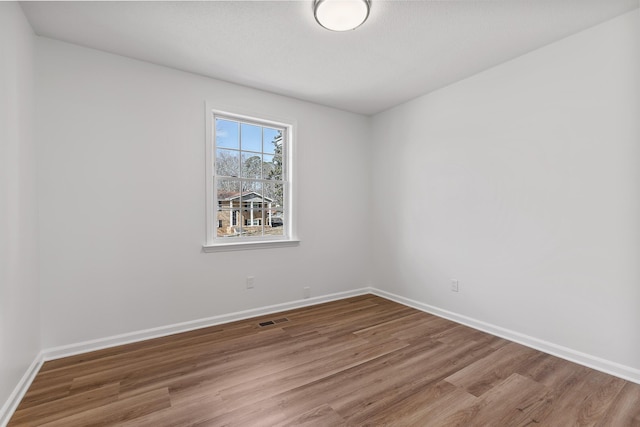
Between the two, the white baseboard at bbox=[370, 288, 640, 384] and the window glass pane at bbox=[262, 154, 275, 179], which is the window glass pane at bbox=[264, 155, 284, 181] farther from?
the white baseboard at bbox=[370, 288, 640, 384]

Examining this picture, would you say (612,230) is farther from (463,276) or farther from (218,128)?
(218,128)

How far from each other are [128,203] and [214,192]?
80 cm

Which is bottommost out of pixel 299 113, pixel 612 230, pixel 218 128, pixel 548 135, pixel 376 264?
pixel 376 264

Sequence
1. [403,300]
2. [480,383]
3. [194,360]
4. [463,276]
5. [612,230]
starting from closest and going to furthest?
[480,383]
[612,230]
[194,360]
[463,276]
[403,300]

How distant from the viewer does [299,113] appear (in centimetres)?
383

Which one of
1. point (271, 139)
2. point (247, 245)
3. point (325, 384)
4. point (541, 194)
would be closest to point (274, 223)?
point (247, 245)

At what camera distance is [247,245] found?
342 cm

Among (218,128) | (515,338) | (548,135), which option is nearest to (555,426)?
(515,338)

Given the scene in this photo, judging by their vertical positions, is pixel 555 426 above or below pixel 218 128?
below

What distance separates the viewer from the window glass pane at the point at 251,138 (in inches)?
139

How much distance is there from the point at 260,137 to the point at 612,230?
338 centimetres

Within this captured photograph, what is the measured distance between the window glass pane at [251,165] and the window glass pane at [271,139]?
164 millimetres

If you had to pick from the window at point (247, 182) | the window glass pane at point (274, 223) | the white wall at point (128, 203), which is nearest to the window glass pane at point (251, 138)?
the window at point (247, 182)

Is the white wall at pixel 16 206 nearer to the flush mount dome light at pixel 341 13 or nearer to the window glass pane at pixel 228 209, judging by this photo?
the window glass pane at pixel 228 209
